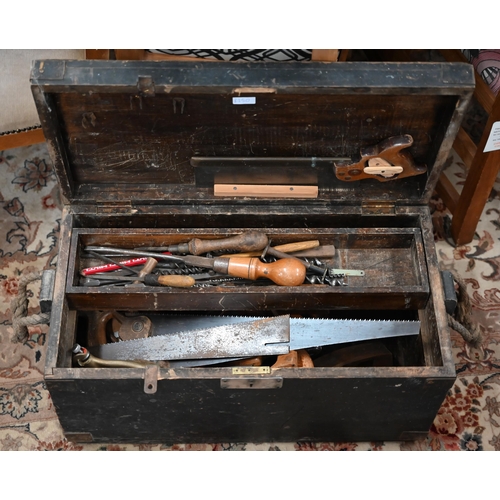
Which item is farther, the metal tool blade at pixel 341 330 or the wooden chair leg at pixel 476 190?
the wooden chair leg at pixel 476 190

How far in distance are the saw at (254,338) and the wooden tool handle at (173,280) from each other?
0.50 feet

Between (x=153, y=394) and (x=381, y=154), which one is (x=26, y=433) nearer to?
(x=153, y=394)

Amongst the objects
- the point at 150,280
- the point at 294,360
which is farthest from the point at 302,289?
the point at 150,280

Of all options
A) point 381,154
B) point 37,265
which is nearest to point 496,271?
point 381,154

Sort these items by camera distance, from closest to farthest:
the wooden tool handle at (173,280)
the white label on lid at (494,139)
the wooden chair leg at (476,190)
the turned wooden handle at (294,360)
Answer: the turned wooden handle at (294,360)
the wooden tool handle at (173,280)
the white label on lid at (494,139)
the wooden chair leg at (476,190)

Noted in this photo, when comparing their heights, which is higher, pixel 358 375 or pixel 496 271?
pixel 496 271

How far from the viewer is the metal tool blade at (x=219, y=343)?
2645 mm

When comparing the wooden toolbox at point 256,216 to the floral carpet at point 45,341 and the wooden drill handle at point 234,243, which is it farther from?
the floral carpet at point 45,341

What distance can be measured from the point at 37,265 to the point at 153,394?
1.03 metres

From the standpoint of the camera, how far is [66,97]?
2.47 meters

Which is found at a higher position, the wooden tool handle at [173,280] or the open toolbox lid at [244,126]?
the open toolbox lid at [244,126]

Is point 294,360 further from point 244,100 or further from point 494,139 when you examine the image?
point 494,139

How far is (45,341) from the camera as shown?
10.3 feet

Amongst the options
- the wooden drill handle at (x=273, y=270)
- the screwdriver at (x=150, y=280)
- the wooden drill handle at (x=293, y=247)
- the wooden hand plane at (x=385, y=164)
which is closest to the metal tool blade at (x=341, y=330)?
the wooden drill handle at (x=273, y=270)
